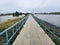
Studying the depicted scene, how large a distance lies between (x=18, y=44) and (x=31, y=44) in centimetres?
82

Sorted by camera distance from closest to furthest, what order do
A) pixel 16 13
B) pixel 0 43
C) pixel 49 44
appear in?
pixel 49 44
pixel 0 43
pixel 16 13

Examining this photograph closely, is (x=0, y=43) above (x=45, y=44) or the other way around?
the other way around

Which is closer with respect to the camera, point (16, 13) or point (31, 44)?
point (31, 44)

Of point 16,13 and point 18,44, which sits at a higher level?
point 18,44

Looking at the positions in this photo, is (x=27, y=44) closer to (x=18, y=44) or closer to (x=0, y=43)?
(x=18, y=44)

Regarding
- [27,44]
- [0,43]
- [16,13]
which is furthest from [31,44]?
[16,13]

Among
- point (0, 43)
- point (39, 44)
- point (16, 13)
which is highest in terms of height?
point (39, 44)

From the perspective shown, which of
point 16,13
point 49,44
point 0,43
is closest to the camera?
point 49,44

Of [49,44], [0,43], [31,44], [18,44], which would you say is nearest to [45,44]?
[49,44]

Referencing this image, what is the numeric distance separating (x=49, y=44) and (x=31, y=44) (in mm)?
1125

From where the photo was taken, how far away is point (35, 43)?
32.7 feet

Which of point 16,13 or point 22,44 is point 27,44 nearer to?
point 22,44

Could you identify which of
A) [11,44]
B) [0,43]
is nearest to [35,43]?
[11,44]

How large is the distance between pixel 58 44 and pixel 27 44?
200cm
